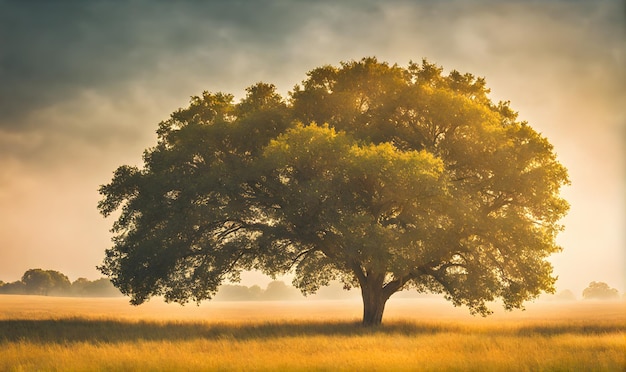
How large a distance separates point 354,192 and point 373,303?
7.55 m

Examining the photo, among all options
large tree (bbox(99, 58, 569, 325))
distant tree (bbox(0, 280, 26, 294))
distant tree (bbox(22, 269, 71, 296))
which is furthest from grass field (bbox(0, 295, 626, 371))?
distant tree (bbox(0, 280, 26, 294))

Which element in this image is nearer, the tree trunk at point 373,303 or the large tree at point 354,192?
the large tree at point 354,192

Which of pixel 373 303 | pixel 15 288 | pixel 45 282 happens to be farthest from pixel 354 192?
pixel 15 288

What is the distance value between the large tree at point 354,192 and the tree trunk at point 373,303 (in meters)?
0.08

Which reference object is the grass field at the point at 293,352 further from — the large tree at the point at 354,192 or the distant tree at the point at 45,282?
the distant tree at the point at 45,282

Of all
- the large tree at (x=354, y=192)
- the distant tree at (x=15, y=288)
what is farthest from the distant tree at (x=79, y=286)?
the large tree at (x=354, y=192)

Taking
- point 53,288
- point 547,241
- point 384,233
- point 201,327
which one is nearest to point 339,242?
point 384,233

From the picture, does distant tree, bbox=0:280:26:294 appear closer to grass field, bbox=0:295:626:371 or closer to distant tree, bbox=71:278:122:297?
distant tree, bbox=71:278:122:297

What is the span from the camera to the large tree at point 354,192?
2784 centimetres

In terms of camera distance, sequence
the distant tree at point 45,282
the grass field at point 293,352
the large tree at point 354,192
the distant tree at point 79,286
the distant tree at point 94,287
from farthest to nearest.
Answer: the distant tree at point 94,287
the distant tree at point 79,286
the distant tree at point 45,282
the large tree at point 354,192
the grass field at point 293,352

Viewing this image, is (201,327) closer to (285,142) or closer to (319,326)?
(319,326)

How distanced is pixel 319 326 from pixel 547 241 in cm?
1294

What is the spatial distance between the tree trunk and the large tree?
8 cm

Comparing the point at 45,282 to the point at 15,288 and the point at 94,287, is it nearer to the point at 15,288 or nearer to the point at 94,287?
the point at 15,288
